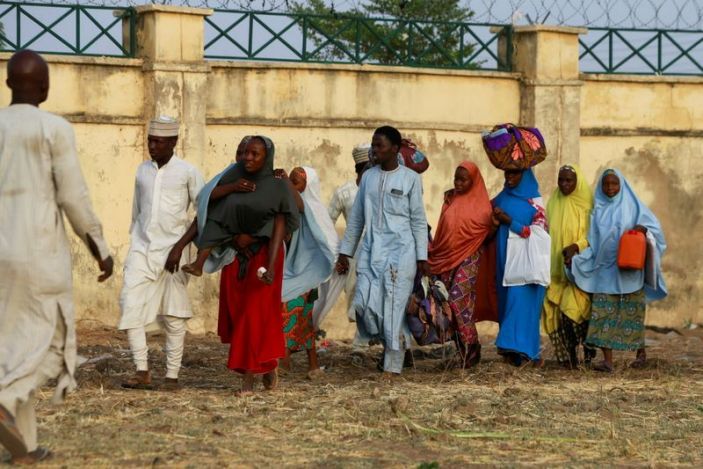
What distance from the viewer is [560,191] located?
1163 centimetres

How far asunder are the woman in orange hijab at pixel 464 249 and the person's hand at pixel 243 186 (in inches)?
83.6

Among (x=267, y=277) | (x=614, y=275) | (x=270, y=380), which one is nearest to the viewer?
(x=267, y=277)

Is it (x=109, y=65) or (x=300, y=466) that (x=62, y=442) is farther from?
(x=109, y=65)

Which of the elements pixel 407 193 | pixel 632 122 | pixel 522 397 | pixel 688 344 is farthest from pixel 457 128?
pixel 522 397

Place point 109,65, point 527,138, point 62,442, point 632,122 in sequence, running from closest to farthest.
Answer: point 62,442
point 527,138
point 109,65
point 632,122

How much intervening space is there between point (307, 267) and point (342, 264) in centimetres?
62

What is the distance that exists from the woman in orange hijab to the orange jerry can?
0.95m

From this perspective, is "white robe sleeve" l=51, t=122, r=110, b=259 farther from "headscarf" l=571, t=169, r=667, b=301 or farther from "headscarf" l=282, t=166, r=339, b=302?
"headscarf" l=571, t=169, r=667, b=301

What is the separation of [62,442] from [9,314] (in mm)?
923

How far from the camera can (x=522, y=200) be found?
11.1 m

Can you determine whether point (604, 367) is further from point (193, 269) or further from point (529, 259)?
point (193, 269)

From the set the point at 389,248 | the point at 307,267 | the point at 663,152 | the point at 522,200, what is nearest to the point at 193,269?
the point at 307,267

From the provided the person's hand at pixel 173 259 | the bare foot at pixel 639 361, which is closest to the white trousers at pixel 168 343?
the person's hand at pixel 173 259

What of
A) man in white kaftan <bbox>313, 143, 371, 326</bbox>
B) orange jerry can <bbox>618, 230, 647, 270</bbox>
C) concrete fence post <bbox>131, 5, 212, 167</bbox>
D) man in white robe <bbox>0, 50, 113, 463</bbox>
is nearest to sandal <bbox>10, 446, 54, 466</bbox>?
man in white robe <bbox>0, 50, 113, 463</bbox>
